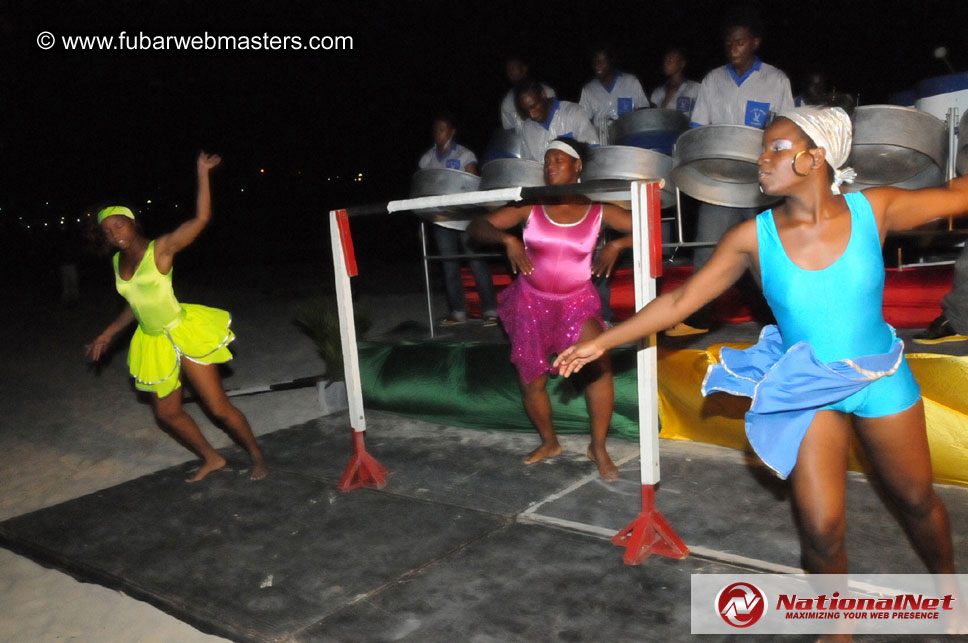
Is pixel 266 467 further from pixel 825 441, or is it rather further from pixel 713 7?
pixel 713 7

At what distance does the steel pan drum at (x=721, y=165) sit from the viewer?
379 cm

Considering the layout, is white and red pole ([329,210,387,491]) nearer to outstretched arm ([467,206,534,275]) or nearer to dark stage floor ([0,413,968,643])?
dark stage floor ([0,413,968,643])

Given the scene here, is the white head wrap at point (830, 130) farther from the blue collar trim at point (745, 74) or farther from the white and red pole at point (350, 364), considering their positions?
the blue collar trim at point (745, 74)

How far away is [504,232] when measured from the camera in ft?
13.0

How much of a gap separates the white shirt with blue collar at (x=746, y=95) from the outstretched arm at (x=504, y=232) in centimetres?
163

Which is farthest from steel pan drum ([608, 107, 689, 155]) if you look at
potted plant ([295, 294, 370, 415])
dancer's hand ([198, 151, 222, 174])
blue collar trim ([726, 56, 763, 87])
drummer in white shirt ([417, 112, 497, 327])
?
dancer's hand ([198, 151, 222, 174])

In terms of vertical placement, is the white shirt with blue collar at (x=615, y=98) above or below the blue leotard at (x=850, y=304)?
above

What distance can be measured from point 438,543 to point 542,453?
1.09 metres

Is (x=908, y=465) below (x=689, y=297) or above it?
below

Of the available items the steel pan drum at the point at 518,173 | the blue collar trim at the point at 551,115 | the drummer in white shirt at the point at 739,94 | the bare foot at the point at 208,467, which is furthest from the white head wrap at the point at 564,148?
the bare foot at the point at 208,467

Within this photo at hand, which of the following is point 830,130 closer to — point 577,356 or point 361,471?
Answer: point 577,356

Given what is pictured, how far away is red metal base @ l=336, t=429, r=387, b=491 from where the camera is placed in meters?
4.12

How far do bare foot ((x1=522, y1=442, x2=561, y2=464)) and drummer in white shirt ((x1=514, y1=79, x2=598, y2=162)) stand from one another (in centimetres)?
229

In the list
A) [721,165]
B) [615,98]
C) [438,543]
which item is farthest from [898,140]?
[615,98]
